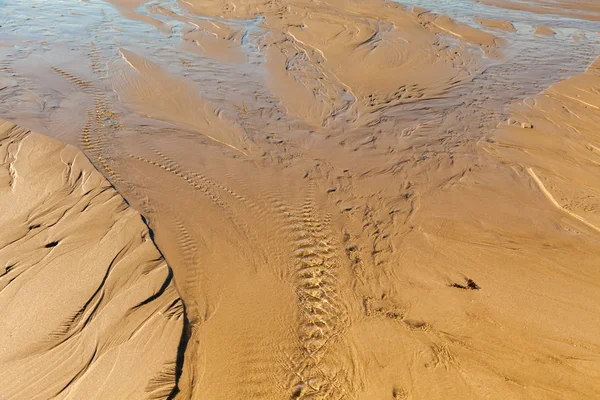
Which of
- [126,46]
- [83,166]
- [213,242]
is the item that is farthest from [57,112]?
[213,242]

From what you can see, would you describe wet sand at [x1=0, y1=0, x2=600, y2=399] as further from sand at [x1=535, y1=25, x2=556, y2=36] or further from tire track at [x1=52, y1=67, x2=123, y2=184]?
sand at [x1=535, y1=25, x2=556, y2=36]

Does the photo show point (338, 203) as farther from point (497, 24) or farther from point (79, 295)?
point (497, 24)

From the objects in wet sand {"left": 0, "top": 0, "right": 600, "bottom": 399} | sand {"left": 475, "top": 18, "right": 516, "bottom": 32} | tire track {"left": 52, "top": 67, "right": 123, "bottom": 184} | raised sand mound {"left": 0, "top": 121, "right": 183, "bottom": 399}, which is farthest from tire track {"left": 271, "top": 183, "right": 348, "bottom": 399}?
sand {"left": 475, "top": 18, "right": 516, "bottom": 32}

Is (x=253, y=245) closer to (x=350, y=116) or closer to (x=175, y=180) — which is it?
(x=175, y=180)

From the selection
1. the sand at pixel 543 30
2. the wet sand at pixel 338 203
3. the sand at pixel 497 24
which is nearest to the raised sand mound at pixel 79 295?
the wet sand at pixel 338 203

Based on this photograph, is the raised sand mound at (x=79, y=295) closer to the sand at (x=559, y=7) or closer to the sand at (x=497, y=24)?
the sand at (x=497, y=24)
